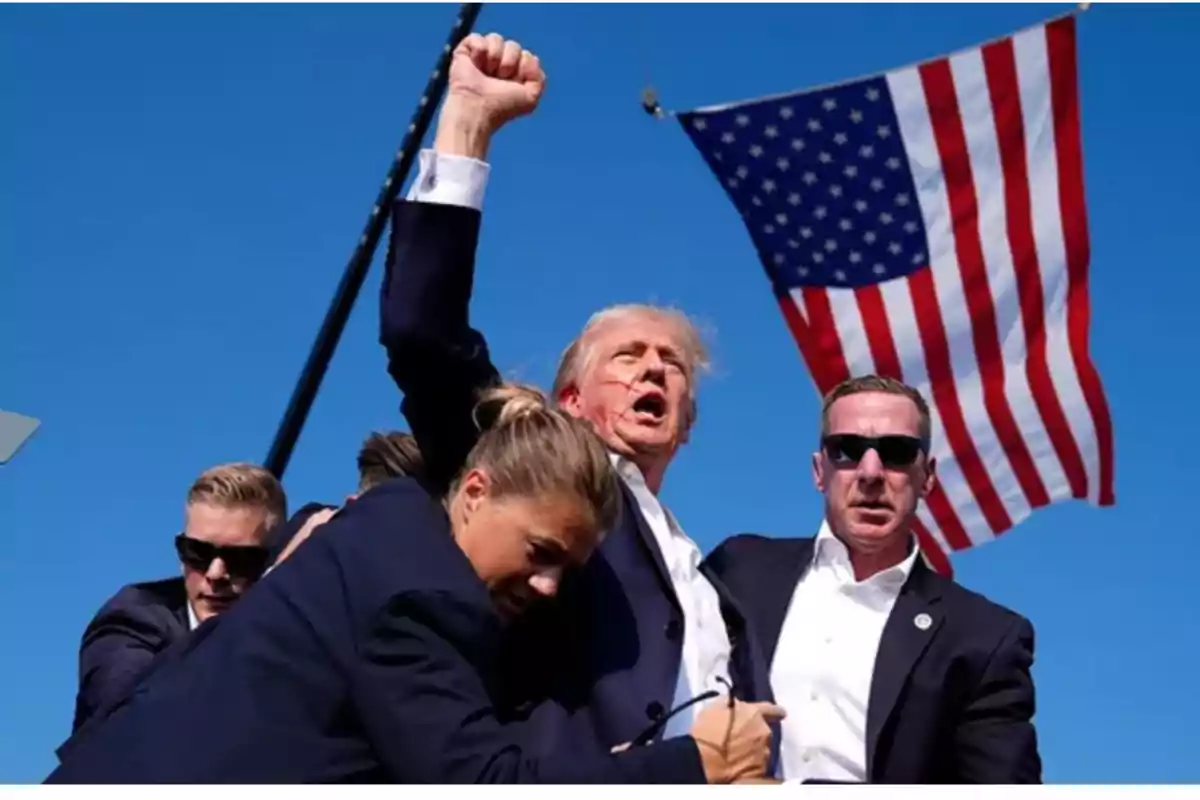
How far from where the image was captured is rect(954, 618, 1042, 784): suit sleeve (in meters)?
3.54

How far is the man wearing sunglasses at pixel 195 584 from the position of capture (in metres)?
4.16

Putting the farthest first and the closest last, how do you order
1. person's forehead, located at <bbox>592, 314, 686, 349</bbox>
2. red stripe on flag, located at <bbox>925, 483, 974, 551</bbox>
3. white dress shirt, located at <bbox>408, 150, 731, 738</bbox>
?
red stripe on flag, located at <bbox>925, 483, 974, 551</bbox>
person's forehead, located at <bbox>592, 314, 686, 349</bbox>
white dress shirt, located at <bbox>408, 150, 731, 738</bbox>

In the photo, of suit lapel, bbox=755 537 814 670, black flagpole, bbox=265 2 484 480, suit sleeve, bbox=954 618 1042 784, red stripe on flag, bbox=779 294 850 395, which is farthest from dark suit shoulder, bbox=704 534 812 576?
black flagpole, bbox=265 2 484 480

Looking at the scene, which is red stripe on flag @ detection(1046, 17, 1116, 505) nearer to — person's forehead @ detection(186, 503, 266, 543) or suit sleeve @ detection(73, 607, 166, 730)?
person's forehead @ detection(186, 503, 266, 543)

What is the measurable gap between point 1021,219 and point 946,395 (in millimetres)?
995

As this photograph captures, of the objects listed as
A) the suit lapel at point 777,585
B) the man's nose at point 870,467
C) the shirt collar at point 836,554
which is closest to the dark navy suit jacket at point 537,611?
the suit lapel at point 777,585

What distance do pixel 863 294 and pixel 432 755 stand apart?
614cm

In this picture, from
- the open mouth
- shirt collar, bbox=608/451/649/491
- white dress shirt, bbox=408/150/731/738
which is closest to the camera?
white dress shirt, bbox=408/150/731/738

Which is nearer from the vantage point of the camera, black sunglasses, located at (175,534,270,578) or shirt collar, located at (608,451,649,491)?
shirt collar, located at (608,451,649,491)

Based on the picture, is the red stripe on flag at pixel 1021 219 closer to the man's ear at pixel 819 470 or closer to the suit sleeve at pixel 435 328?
the man's ear at pixel 819 470

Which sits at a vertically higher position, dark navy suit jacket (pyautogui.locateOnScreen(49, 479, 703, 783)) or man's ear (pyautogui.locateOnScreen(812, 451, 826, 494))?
man's ear (pyautogui.locateOnScreen(812, 451, 826, 494))

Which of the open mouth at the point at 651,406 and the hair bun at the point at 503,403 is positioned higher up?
the open mouth at the point at 651,406

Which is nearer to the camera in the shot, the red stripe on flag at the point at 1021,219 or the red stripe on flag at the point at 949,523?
the red stripe on flag at the point at 1021,219

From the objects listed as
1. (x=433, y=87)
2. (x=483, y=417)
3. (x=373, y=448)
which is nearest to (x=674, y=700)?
(x=483, y=417)
